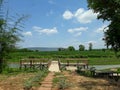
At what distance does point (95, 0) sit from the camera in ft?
53.4

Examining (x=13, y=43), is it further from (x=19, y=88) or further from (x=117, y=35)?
(x=19, y=88)

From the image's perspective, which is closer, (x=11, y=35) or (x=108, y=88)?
(x=108, y=88)

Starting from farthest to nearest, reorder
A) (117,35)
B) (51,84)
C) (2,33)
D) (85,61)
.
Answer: (85,61)
(2,33)
(117,35)
(51,84)

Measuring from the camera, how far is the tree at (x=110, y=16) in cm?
1490

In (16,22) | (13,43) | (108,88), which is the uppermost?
(16,22)

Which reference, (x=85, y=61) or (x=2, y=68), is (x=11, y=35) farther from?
(x=85, y=61)

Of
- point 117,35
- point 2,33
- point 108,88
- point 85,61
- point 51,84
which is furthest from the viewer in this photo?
point 85,61

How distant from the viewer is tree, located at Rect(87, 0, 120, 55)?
48.9 feet

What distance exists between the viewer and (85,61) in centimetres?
2681

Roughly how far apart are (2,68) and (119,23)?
8.81m

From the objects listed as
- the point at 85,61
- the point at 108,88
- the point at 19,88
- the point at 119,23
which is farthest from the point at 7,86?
the point at 85,61

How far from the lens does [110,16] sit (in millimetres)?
16109

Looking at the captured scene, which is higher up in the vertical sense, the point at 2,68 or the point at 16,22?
the point at 16,22

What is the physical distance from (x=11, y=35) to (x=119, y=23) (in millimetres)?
7732
